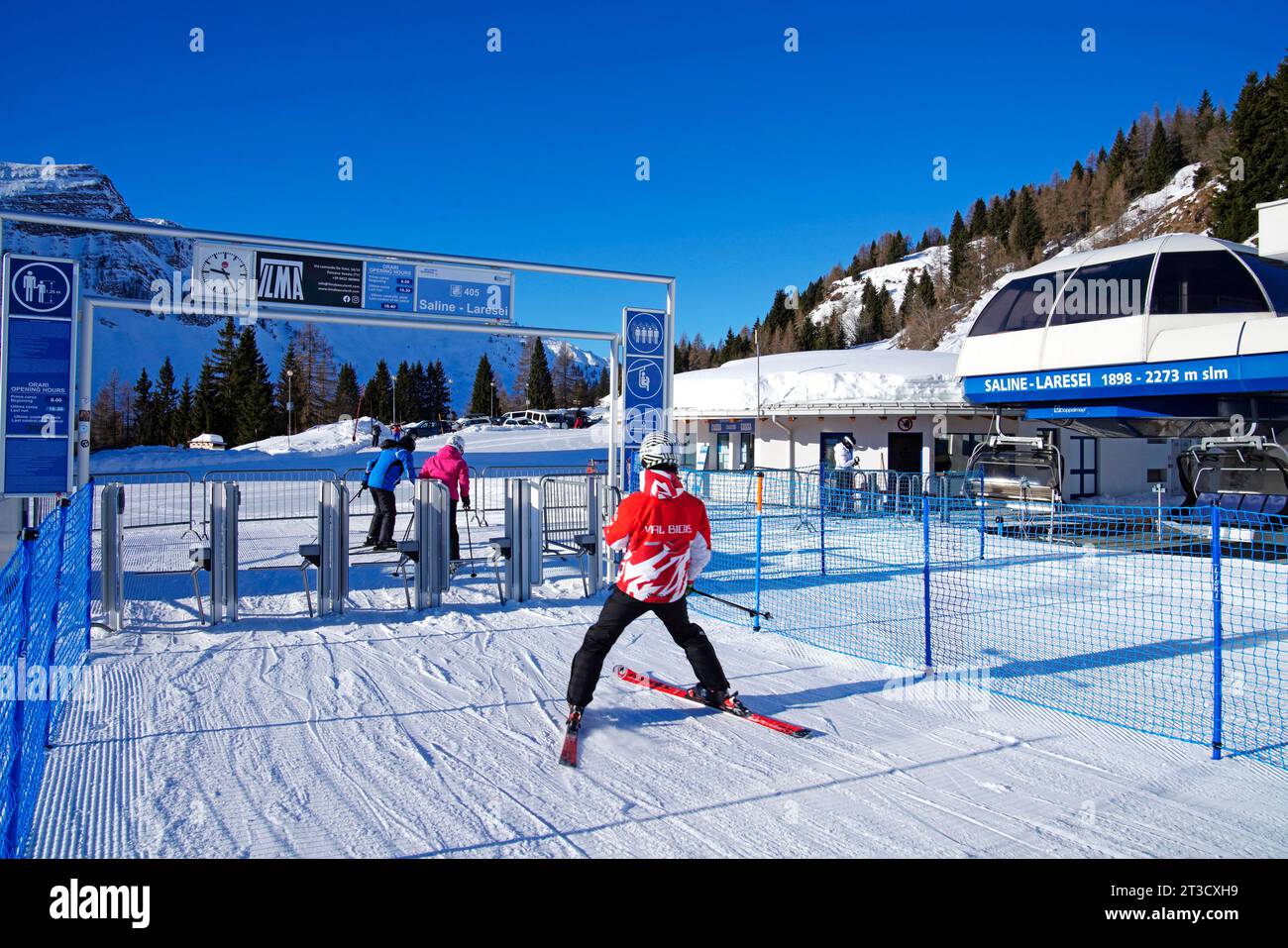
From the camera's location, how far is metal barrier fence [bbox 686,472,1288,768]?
593cm

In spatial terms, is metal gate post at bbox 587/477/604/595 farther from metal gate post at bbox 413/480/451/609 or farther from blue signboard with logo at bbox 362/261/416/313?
blue signboard with logo at bbox 362/261/416/313

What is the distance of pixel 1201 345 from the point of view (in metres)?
12.4

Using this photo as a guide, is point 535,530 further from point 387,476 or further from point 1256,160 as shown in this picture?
point 1256,160

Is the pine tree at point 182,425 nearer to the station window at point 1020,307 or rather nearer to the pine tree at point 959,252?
the station window at point 1020,307

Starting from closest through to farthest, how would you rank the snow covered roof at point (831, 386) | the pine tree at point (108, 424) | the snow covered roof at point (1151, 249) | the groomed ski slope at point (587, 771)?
1. the groomed ski slope at point (587, 771)
2. the snow covered roof at point (1151, 249)
3. the snow covered roof at point (831, 386)
4. the pine tree at point (108, 424)

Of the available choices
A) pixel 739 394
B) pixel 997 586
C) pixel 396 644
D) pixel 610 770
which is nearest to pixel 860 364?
pixel 739 394

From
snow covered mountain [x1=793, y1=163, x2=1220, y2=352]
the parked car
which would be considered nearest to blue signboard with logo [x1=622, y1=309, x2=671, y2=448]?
snow covered mountain [x1=793, y1=163, x2=1220, y2=352]

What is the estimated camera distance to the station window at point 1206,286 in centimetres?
1277

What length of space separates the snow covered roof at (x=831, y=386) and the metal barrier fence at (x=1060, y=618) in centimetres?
889

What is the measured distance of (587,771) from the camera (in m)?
4.61

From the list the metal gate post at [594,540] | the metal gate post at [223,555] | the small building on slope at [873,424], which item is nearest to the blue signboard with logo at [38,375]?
the metal gate post at [223,555]

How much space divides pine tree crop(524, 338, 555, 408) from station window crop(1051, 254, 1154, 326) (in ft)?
262

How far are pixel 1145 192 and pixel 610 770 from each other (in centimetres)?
11385
